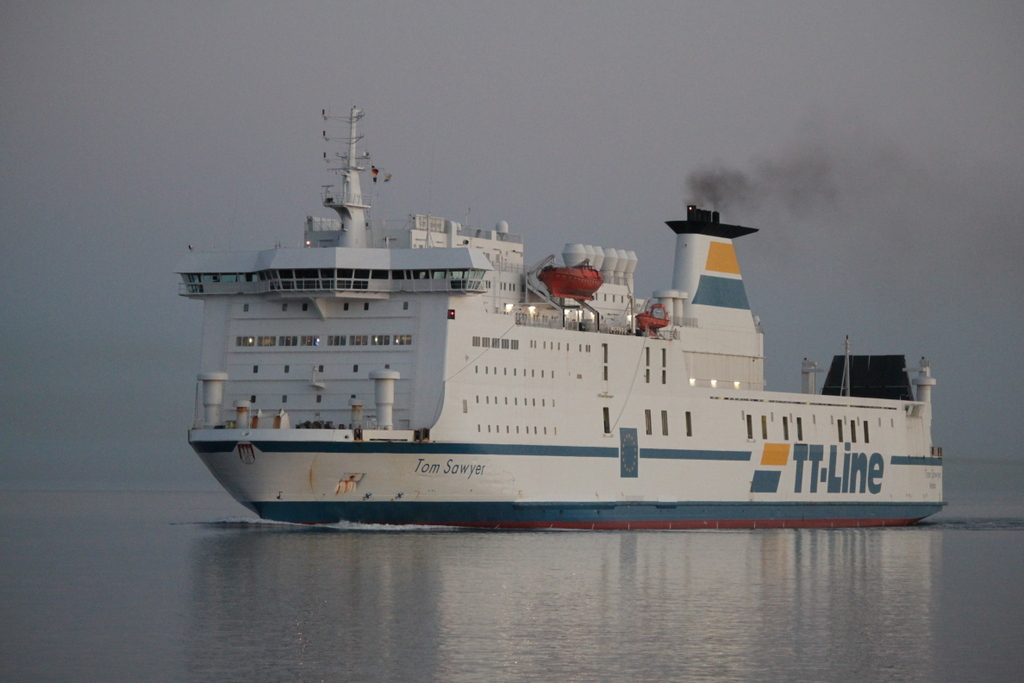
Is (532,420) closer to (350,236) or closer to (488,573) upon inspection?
(350,236)

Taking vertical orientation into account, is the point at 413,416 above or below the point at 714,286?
below

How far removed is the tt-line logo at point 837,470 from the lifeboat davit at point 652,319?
718 centimetres

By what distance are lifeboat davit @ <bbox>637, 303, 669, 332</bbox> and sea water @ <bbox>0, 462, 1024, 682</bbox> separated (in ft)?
24.4

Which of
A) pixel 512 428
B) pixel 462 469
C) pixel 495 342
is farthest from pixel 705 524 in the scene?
pixel 462 469

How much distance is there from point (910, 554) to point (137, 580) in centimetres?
2088

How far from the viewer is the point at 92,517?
63.4 m

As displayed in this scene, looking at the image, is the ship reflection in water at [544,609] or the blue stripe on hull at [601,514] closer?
the ship reflection in water at [544,609]

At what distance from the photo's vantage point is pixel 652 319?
4669cm

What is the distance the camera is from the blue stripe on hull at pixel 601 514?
1544 inches

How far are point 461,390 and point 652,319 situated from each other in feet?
29.9

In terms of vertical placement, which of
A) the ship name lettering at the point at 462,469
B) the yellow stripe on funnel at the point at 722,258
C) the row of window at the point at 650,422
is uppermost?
the yellow stripe on funnel at the point at 722,258

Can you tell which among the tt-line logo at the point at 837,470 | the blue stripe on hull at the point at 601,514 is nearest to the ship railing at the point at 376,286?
the blue stripe on hull at the point at 601,514

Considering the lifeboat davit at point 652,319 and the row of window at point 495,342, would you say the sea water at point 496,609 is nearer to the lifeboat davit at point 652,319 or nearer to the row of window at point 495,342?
the row of window at point 495,342

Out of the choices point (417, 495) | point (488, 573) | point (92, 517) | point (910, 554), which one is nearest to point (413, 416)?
point (417, 495)
